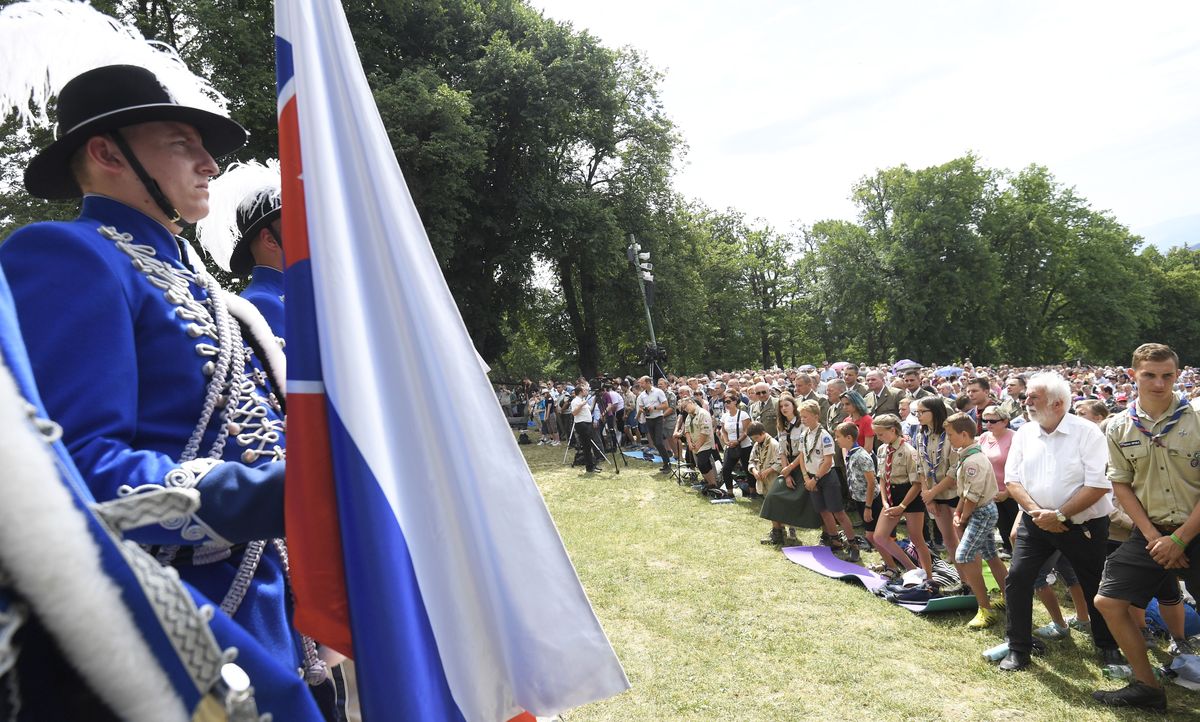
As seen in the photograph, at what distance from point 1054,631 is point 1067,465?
5.69 ft

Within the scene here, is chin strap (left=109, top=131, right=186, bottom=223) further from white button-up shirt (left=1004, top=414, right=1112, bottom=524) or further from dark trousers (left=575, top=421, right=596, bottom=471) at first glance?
dark trousers (left=575, top=421, right=596, bottom=471)

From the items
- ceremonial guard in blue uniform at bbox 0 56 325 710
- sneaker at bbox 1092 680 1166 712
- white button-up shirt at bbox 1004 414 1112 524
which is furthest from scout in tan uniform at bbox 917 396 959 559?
ceremonial guard in blue uniform at bbox 0 56 325 710

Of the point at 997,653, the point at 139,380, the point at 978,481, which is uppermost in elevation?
the point at 139,380

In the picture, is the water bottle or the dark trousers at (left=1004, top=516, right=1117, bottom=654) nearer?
the dark trousers at (left=1004, top=516, right=1117, bottom=654)

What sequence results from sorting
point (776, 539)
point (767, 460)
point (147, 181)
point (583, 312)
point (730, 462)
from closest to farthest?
1. point (147, 181)
2. point (776, 539)
3. point (767, 460)
4. point (730, 462)
5. point (583, 312)

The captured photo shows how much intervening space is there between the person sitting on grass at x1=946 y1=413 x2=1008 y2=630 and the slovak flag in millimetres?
5349

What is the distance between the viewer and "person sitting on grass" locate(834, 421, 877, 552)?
25.0 ft

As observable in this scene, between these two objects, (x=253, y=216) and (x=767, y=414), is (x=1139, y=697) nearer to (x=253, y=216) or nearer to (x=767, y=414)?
(x=253, y=216)

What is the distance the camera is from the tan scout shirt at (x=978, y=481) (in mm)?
5645

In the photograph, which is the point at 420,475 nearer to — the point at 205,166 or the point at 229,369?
the point at 229,369

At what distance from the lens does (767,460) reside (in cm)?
976

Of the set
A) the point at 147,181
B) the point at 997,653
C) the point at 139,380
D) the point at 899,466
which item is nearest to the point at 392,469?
the point at 139,380

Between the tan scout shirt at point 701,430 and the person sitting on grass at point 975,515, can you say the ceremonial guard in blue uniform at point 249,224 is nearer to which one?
the person sitting on grass at point 975,515

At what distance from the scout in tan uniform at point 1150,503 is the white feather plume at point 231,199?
16.1 feet
